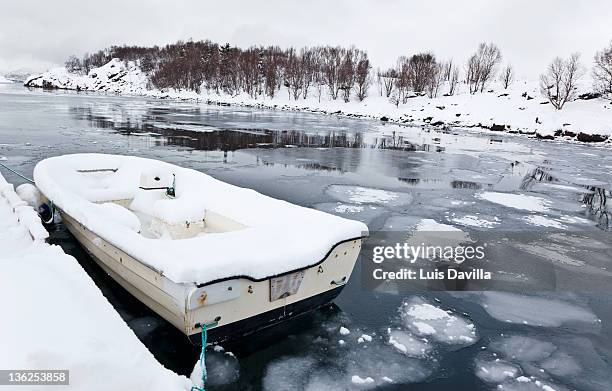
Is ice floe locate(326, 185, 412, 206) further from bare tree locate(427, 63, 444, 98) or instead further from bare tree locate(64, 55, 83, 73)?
bare tree locate(64, 55, 83, 73)

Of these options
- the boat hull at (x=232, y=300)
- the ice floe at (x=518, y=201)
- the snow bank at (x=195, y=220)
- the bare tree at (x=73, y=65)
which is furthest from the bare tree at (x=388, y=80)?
the bare tree at (x=73, y=65)

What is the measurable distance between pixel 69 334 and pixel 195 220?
338cm

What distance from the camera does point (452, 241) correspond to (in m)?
6.80

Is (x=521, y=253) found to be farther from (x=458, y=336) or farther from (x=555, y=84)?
(x=555, y=84)

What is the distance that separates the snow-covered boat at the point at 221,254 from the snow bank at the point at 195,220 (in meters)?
0.01

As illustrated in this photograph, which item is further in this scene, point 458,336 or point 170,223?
point 170,223

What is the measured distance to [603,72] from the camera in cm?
4094

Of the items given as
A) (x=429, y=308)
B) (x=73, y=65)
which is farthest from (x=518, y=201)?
(x=73, y=65)

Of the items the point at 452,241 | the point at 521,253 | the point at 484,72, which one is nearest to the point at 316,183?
the point at 452,241

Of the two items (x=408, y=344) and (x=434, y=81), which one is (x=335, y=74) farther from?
(x=408, y=344)

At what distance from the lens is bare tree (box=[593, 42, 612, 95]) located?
128 ft

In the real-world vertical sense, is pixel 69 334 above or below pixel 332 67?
below

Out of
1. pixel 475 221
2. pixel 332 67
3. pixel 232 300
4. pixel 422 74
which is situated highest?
pixel 332 67

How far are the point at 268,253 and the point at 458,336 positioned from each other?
2.15 metres
